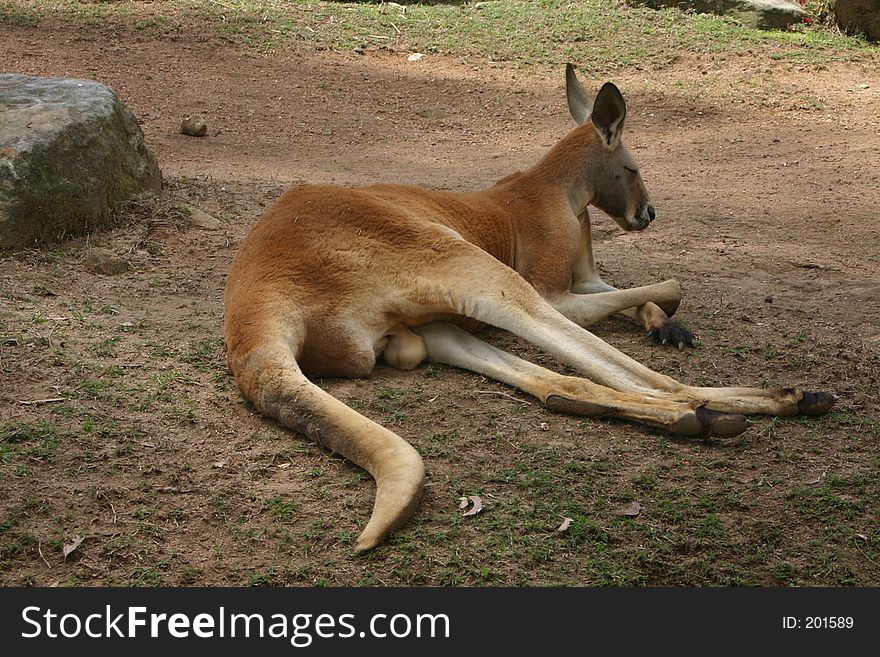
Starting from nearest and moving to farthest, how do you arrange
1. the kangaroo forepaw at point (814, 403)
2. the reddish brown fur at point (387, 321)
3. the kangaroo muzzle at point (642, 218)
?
the reddish brown fur at point (387, 321) < the kangaroo forepaw at point (814, 403) < the kangaroo muzzle at point (642, 218)

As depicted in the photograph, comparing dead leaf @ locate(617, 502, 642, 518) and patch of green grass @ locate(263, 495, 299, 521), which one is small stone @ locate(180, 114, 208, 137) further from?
dead leaf @ locate(617, 502, 642, 518)

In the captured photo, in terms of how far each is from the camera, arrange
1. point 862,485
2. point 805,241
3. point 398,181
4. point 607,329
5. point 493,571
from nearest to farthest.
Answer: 1. point 493,571
2. point 862,485
3. point 607,329
4. point 805,241
5. point 398,181

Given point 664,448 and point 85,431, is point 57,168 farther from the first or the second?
point 664,448

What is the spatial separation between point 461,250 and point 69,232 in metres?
2.31

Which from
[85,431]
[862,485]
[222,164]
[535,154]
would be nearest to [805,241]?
[535,154]

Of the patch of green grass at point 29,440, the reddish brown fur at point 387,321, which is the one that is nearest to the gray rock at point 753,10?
the reddish brown fur at point 387,321

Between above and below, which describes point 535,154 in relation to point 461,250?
below

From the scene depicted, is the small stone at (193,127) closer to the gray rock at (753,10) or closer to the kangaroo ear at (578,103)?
the kangaroo ear at (578,103)

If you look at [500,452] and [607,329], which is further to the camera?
[607,329]

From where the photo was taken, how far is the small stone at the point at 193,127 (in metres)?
8.41

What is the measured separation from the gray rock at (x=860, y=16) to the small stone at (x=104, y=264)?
9499 millimetres

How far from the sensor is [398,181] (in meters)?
7.47

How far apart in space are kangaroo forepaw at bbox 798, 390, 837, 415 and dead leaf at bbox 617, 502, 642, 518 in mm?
1024

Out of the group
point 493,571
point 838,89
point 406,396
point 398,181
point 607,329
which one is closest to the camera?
point 493,571
